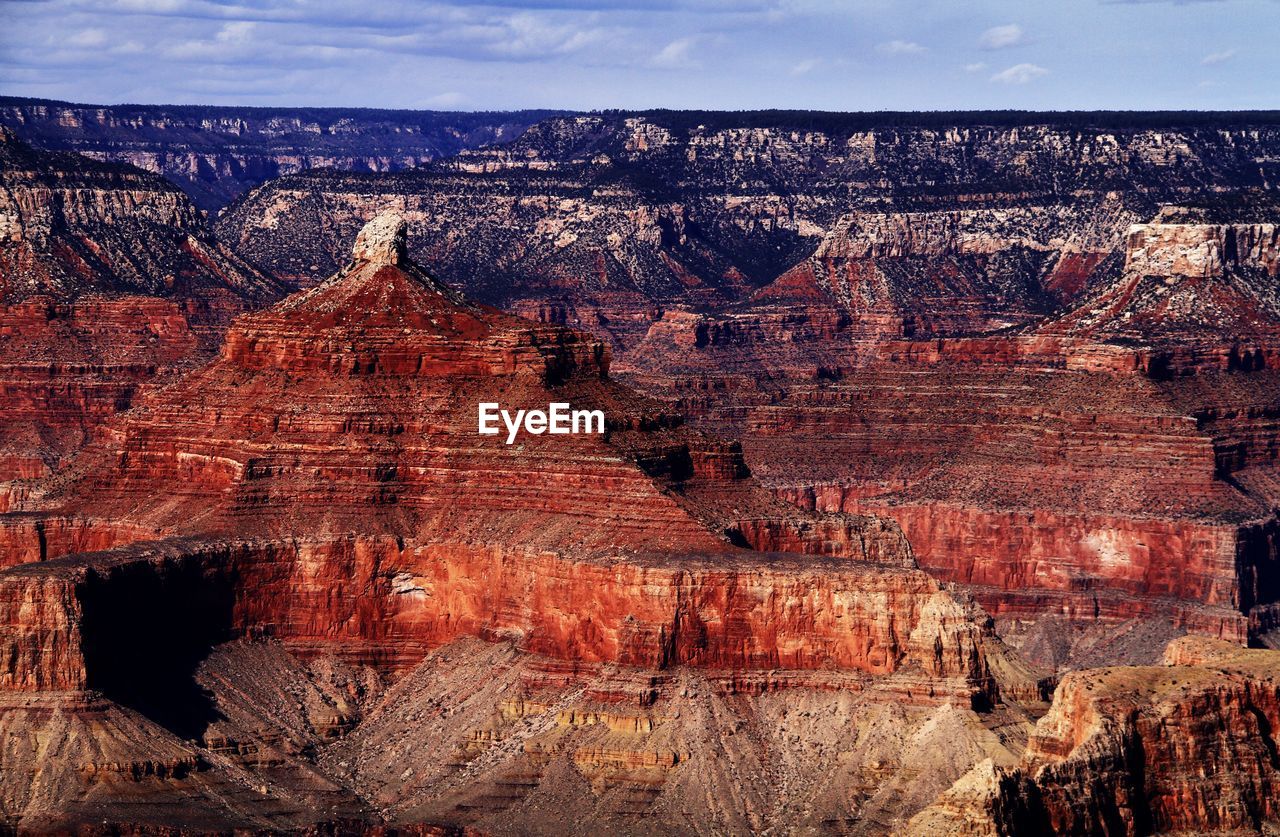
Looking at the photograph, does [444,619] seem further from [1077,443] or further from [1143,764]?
[1077,443]

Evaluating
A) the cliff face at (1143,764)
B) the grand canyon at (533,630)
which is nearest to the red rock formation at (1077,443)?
the grand canyon at (533,630)

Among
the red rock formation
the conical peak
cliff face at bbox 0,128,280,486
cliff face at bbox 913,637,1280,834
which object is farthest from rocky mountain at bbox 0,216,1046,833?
cliff face at bbox 0,128,280,486

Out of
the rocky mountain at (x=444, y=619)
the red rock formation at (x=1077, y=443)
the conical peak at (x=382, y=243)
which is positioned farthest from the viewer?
the red rock formation at (x=1077, y=443)

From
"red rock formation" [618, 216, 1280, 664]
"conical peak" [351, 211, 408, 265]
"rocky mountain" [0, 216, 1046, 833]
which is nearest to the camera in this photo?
"rocky mountain" [0, 216, 1046, 833]

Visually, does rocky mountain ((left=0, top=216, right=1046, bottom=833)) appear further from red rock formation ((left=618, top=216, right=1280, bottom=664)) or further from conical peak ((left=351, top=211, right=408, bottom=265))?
red rock formation ((left=618, top=216, right=1280, bottom=664))

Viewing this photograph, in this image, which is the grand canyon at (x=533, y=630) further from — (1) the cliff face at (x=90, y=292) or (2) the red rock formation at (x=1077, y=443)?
(1) the cliff face at (x=90, y=292)

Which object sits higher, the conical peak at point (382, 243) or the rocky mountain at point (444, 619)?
the conical peak at point (382, 243)

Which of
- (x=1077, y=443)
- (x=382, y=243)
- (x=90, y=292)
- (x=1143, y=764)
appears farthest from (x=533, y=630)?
(x=90, y=292)
